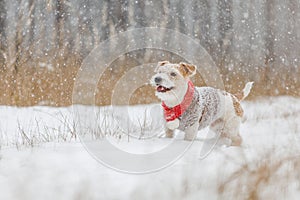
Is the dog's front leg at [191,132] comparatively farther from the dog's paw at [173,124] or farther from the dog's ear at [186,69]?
the dog's ear at [186,69]

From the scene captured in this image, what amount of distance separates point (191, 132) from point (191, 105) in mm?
197

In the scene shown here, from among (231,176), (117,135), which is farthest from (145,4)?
(231,176)

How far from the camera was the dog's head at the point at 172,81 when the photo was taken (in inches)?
131

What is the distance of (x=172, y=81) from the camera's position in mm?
3344

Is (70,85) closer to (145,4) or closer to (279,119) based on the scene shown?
(145,4)

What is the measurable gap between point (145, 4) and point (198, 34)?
94 cm

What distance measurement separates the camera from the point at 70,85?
6.97 metres

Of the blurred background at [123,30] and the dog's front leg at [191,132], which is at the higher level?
the blurred background at [123,30]

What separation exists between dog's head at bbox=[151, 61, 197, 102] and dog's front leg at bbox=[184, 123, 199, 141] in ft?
0.73

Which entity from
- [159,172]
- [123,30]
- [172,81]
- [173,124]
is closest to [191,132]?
[173,124]

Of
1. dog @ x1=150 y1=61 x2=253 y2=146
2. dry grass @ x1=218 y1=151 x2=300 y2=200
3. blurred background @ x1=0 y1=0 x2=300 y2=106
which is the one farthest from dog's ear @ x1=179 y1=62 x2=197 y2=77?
blurred background @ x1=0 y1=0 x2=300 y2=106

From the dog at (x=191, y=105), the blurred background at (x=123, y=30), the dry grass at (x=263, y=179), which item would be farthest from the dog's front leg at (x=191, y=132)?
the blurred background at (x=123, y=30)

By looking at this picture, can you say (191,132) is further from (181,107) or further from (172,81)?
(172,81)

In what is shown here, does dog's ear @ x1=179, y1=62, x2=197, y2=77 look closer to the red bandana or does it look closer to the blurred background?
the red bandana
